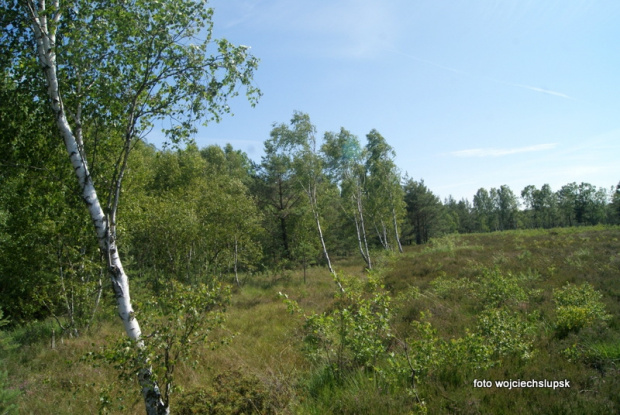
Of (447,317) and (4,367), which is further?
(447,317)

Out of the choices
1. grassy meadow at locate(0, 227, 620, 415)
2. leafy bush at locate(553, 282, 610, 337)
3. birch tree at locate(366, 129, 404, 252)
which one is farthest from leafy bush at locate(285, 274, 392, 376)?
birch tree at locate(366, 129, 404, 252)

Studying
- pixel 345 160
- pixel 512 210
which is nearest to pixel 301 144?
pixel 345 160

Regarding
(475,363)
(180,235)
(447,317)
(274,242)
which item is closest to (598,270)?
(447,317)

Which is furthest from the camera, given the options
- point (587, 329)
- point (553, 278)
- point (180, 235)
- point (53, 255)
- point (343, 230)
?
point (343, 230)

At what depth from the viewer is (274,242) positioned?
28.1 metres

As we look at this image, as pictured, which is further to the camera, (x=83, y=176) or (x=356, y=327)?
(x=356, y=327)

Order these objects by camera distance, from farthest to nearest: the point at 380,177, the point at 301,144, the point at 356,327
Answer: the point at 380,177 < the point at 301,144 < the point at 356,327

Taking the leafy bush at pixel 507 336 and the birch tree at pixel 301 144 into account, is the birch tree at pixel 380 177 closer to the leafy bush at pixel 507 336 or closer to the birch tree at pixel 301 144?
the birch tree at pixel 301 144

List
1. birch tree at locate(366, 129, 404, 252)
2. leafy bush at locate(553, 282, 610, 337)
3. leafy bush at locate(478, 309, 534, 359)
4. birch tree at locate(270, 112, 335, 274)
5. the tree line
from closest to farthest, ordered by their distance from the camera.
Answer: leafy bush at locate(478, 309, 534, 359)
leafy bush at locate(553, 282, 610, 337)
birch tree at locate(270, 112, 335, 274)
birch tree at locate(366, 129, 404, 252)
the tree line

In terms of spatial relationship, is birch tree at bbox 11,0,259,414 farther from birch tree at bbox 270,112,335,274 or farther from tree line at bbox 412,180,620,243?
tree line at bbox 412,180,620,243

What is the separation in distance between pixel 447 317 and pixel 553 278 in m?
6.14

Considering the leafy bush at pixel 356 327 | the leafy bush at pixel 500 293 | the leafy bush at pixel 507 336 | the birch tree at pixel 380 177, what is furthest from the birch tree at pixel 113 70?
the birch tree at pixel 380 177

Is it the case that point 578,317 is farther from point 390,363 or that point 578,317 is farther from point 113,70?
point 113,70

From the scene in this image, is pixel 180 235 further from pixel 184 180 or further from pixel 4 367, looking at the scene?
pixel 184 180
